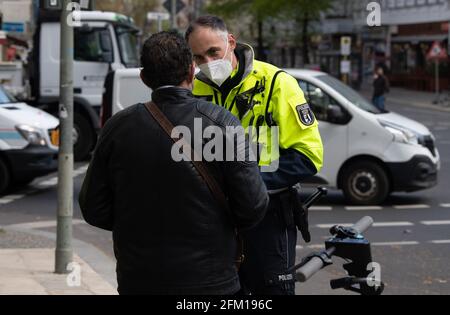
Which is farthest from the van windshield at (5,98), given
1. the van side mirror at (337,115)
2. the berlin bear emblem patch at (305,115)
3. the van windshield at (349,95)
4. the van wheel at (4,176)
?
the berlin bear emblem patch at (305,115)

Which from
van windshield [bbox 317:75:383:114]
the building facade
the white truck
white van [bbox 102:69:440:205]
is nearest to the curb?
white van [bbox 102:69:440:205]

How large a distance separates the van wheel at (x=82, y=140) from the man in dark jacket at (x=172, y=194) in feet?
49.9

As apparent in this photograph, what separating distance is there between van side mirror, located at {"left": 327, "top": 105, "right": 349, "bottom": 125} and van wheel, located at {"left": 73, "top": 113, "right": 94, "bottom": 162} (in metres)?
7.18

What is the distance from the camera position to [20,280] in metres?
7.82

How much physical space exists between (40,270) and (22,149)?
591cm

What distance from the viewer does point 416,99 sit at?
4638 centimetres

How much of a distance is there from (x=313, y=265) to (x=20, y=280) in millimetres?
5205

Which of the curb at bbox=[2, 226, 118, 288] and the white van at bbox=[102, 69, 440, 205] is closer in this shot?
the curb at bbox=[2, 226, 118, 288]

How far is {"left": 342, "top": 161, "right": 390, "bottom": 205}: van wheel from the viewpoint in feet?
42.0

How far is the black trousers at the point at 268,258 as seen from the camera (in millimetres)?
4023

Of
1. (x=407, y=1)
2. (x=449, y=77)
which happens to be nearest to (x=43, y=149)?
(x=449, y=77)

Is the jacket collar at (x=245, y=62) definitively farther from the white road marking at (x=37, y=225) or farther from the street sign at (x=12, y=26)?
the street sign at (x=12, y=26)

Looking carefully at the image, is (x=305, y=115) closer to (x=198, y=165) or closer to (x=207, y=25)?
(x=207, y=25)

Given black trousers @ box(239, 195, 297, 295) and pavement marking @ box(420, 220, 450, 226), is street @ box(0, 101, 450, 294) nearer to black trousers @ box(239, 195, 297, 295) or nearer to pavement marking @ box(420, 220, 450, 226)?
pavement marking @ box(420, 220, 450, 226)
